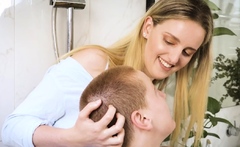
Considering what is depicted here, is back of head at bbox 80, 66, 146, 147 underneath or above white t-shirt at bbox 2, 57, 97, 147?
above

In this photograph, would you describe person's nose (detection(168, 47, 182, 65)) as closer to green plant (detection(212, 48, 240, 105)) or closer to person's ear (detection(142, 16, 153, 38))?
person's ear (detection(142, 16, 153, 38))

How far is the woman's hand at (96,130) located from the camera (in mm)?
660

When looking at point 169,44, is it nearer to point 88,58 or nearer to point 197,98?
point 88,58

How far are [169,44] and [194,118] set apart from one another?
45cm

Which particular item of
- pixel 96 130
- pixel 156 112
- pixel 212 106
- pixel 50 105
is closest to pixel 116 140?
pixel 96 130

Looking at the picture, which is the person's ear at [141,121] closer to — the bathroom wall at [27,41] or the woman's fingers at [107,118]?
the woman's fingers at [107,118]

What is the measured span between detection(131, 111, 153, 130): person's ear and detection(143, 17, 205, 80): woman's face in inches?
11.3

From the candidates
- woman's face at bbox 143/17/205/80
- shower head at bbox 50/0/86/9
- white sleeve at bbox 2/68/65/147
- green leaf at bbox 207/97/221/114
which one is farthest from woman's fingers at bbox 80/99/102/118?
green leaf at bbox 207/97/221/114

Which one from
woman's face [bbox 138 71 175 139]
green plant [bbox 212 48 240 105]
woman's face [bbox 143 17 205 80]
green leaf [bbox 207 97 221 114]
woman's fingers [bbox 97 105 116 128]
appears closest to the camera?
woman's fingers [bbox 97 105 116 128]

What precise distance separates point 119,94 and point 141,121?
0.30ft

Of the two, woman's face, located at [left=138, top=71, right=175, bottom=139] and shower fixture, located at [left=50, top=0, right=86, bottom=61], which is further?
shower fixture, located at [left=50, top=0, right=86, bottom=61]

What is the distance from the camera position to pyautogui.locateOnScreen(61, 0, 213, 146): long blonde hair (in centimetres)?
99

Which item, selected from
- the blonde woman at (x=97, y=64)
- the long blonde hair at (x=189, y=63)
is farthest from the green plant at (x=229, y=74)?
the blonde woman at (x=97, y=64)

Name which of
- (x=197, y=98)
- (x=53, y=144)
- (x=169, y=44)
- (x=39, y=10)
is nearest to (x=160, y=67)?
(x=169, y=44)
